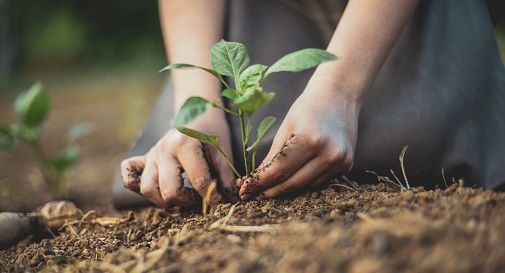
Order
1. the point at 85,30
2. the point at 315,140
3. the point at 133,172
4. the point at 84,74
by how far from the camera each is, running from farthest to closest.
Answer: the point at 85,30
the point at 84,74
the point at 133,172
the point at 315,140

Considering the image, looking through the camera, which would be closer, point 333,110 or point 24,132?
point 333,110

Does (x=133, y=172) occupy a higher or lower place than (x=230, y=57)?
lower

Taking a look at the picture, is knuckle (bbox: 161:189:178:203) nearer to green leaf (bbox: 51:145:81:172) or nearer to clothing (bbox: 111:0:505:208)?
clothing (bbox: 111:0:505:208)

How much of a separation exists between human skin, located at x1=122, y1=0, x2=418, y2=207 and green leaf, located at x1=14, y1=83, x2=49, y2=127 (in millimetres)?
887

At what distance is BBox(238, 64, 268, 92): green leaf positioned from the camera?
120 cm

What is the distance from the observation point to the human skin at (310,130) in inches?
48.1

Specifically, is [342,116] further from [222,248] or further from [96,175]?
[96,175]

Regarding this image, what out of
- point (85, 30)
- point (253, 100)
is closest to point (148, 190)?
point (253, 100)

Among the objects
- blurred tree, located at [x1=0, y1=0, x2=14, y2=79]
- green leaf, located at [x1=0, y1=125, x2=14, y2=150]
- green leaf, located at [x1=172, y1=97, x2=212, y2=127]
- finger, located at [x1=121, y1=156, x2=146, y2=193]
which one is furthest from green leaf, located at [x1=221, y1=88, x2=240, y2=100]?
blurred tree, located at [x1=0, y1=0, x2=14, y2=79]

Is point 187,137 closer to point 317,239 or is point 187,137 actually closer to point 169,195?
point 169,195

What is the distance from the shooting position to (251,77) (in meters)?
1.21

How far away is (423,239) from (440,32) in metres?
1.16

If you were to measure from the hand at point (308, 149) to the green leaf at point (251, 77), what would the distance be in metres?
0.14

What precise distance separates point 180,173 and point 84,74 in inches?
333
